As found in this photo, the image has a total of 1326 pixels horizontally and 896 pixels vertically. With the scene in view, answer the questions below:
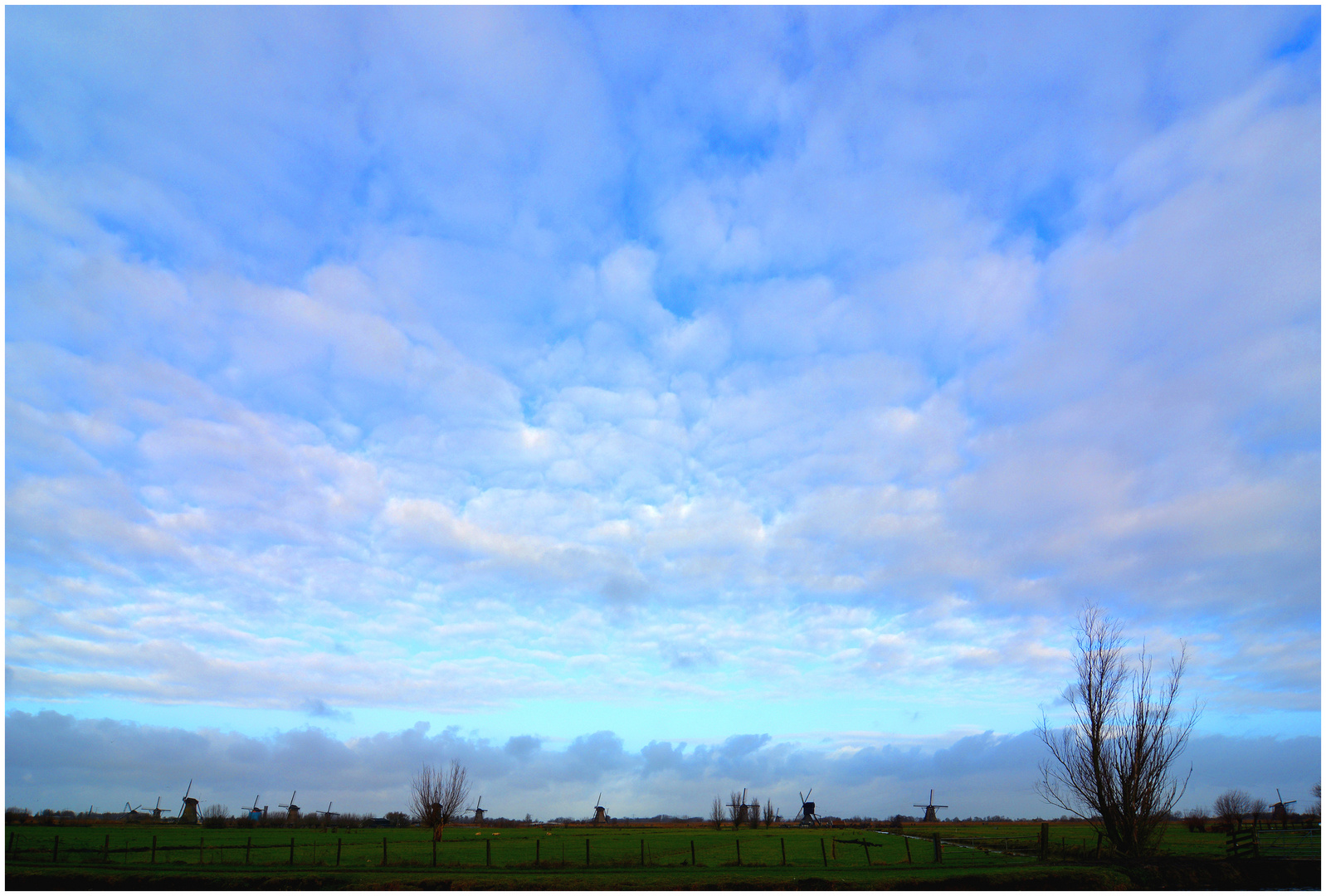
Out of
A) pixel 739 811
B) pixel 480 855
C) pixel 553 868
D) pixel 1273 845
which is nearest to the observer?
pixel 553 868

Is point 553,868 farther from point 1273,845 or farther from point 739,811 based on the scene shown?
point 739,811

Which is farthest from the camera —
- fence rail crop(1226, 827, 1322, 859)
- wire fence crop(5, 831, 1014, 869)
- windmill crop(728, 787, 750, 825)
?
windmill crop(728, 787, 750, 825)

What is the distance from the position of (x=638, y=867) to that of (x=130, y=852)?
36.0 metres

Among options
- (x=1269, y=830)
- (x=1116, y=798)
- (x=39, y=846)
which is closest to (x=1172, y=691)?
(x=1116, y=798)

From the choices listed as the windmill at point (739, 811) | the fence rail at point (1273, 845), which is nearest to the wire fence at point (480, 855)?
the fence rail at point (1273, 845)

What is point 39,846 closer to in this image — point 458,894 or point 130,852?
point 130,852

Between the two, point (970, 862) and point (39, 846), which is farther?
point (39, 846)

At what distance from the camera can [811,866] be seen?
40875mm

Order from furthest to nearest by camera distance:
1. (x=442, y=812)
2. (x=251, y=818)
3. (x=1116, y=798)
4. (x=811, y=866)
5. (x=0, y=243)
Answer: (x=251, y=818) → (x=442, y=812) → (x=811, y=866) → (x=1116, y=798) → (x=0, y=243)

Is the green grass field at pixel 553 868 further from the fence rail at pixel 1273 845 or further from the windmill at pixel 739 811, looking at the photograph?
the windmill at pixel 739 811

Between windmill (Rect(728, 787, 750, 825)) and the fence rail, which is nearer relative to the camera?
the fence rail

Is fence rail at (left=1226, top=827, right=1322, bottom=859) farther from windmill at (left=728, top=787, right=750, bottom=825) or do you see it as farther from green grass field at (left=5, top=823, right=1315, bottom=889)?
windmill at (left=728, top=787, right=750, bottom=825)

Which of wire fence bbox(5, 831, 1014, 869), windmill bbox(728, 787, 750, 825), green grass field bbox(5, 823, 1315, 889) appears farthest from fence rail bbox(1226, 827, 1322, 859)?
windmill bbox(728, 787, 750, 825)

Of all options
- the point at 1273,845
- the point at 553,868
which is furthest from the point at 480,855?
the point at 1273,845
